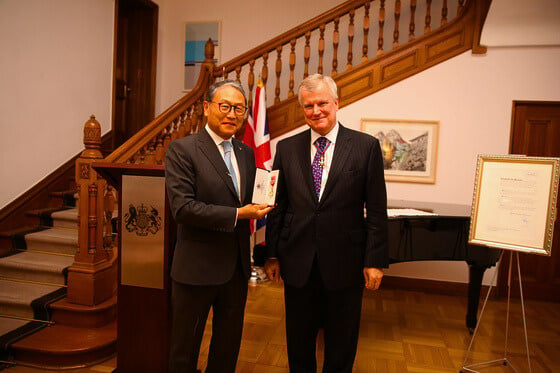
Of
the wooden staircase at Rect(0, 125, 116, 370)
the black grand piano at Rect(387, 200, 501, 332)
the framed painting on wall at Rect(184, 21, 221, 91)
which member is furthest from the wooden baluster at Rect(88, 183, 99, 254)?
the framed painting on wall at Rect(184, 21, 221, 91)

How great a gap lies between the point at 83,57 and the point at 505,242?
178 inches

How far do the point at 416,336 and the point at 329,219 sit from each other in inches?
74.7

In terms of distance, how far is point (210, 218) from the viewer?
5.08 feet

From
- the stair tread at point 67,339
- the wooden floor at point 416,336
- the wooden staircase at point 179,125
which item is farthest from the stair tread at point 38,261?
the wooden floor at point 416,336

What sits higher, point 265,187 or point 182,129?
point 182,129

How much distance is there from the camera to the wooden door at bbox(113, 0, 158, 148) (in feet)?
18.5

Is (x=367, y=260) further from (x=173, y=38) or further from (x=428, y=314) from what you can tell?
(x=173, y=38)

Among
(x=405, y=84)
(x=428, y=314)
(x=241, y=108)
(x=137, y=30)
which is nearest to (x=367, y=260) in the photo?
(x=241, y=108)

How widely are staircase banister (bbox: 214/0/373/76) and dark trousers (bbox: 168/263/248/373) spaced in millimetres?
3224

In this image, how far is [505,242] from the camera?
89.5 inches

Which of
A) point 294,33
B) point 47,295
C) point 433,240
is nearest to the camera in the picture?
point 433,240

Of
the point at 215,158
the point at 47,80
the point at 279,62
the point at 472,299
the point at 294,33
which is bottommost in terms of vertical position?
the point at 472,299

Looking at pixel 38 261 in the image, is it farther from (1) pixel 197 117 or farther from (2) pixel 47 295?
(1) pixel 197 117

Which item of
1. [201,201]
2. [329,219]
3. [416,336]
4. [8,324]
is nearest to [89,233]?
[8,324]
